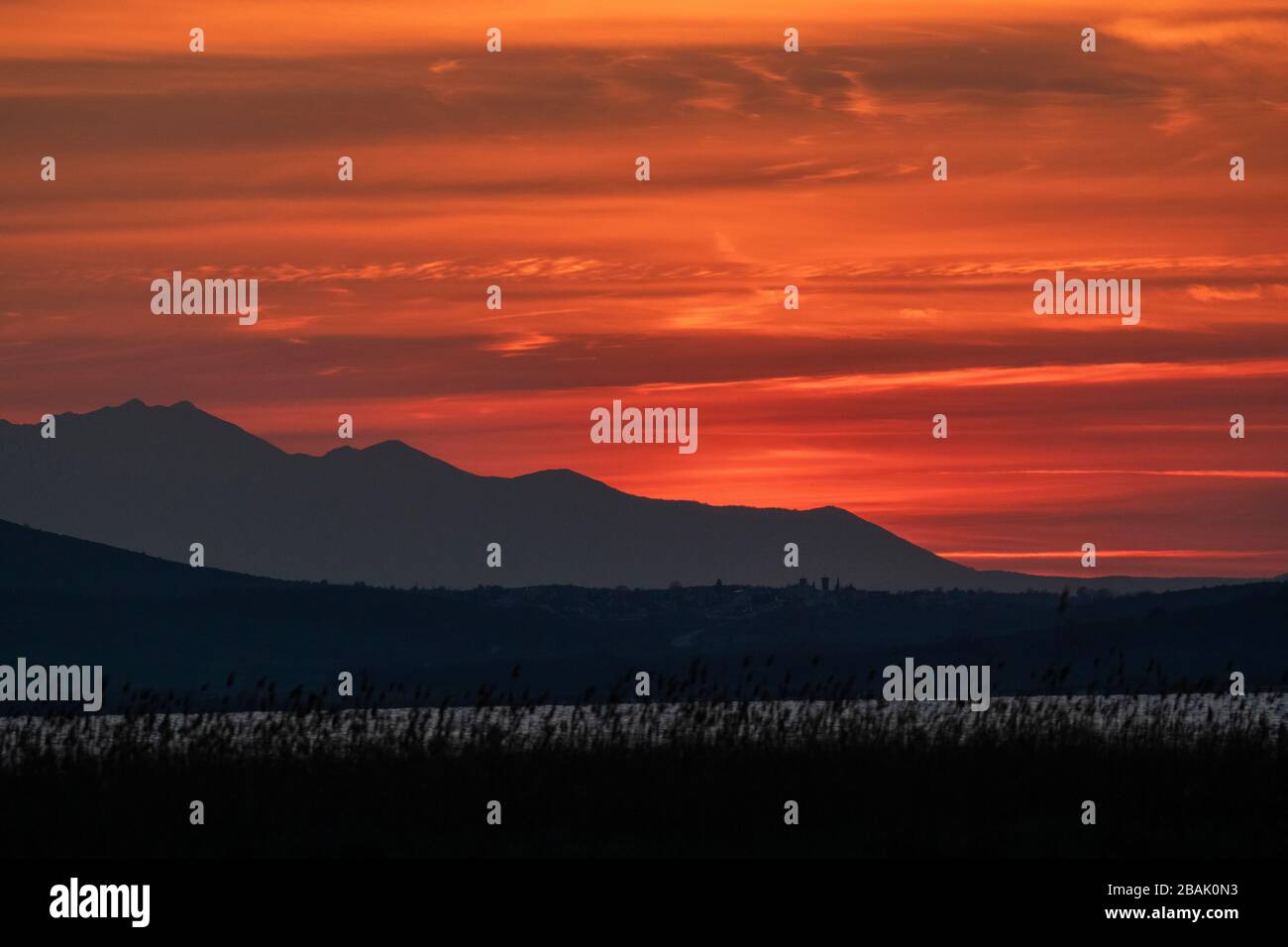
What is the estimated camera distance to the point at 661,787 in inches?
1117

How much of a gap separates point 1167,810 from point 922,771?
12.2 ft

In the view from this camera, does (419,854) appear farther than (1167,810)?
No

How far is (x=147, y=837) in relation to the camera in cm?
2647

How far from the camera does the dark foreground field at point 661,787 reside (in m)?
25.9

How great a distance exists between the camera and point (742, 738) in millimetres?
31406

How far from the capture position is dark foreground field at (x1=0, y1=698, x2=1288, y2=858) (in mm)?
25875

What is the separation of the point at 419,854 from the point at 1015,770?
30.5 ft
